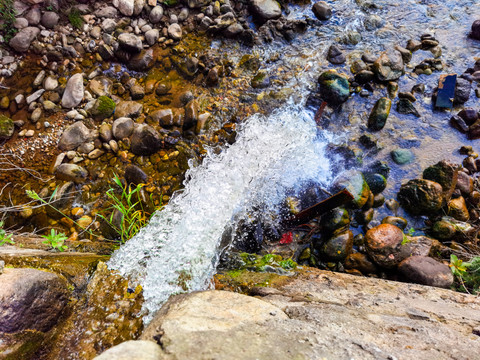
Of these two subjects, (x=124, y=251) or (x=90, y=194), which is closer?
(x=124, y=251)

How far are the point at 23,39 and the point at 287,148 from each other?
4.61 m

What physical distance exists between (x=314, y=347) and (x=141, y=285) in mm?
1422

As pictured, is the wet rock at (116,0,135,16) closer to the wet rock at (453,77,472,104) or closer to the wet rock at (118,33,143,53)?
the wet rock at (118,33,143,53)

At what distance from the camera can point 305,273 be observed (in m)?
2.70

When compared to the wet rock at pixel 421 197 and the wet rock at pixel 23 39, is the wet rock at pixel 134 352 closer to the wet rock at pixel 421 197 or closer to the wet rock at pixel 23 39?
the wet rock at pixel 421 197

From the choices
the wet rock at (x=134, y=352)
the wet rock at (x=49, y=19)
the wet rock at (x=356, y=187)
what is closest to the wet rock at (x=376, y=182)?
the wet rock at (x=356, y=187)

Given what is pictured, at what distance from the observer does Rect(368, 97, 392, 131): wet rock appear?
4066 mm

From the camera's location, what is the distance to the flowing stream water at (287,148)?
2549 mm

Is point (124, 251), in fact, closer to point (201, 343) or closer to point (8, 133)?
point (201, 343)

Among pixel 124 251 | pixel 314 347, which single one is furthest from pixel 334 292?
pixel 124 251

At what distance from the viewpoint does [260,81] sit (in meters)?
4.51

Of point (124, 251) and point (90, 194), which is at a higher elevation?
point (124, 251)

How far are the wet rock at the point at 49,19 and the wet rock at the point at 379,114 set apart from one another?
5.51 meters

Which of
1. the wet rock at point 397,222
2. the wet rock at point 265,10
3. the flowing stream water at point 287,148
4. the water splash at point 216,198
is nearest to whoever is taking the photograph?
the water splash at point 216,198
